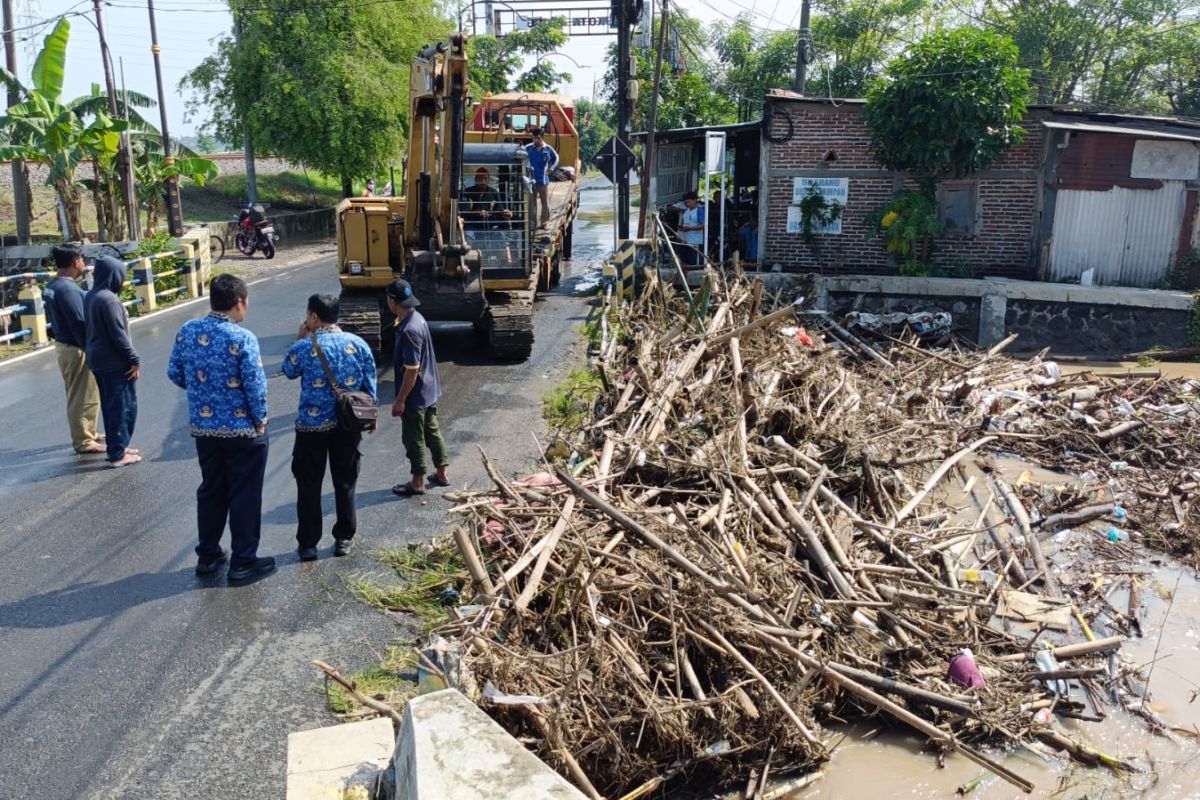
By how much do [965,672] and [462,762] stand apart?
3.16 m

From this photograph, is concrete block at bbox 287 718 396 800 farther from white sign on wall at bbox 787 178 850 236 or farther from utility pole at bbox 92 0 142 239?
utility pole at bbox 92 0 142 239

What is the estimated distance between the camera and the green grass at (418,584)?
6.12 m

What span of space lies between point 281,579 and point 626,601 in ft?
8.22

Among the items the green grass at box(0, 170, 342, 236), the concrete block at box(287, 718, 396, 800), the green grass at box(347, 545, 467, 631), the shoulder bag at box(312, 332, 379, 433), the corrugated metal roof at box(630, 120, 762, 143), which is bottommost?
the green grass at box(347, 545, 467, 631)

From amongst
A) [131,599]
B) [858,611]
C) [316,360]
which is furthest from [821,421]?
[131,599]

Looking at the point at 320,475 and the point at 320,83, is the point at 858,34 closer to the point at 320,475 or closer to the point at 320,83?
the point at 320,83

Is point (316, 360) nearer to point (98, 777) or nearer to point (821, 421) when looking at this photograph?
point (98, 777)

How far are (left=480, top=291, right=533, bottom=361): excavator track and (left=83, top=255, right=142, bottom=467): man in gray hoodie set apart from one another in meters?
4.73

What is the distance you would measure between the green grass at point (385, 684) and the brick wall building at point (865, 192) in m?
13.4

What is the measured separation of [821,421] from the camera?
871 centimetres

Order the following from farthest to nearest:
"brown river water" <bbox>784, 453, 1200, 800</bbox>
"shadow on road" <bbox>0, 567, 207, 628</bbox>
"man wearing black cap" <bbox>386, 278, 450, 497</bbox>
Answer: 1. "man wearing black cap" <bbox>386, 278, 450, 497</bbox>
2. "shadow on road" <bbox>0, 567, 207, 628</bbox>
3. "brown river water" <bbox>784, 453, 1200, 800</bbox>

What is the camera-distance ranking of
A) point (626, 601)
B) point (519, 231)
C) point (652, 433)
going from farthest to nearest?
point (519, 231)
point (652, 433)
point (626, 601)

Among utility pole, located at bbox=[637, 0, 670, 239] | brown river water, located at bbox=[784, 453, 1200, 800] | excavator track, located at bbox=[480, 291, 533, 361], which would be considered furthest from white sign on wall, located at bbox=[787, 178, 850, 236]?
brown river water, located at bbox=[784, 453, 1200, 800]

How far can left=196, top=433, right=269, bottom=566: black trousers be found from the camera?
20.7 feet
